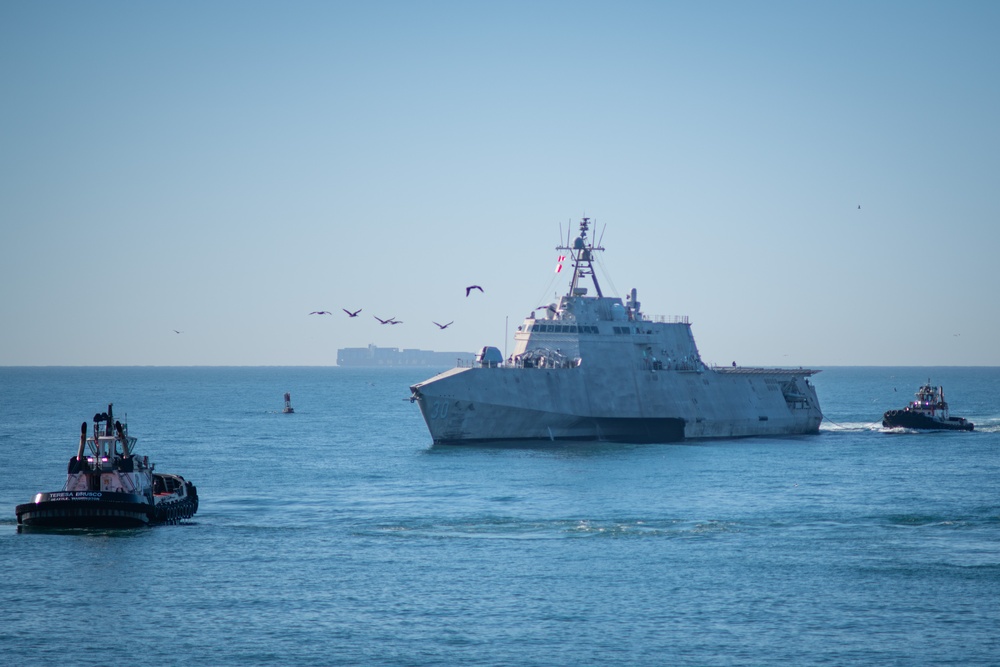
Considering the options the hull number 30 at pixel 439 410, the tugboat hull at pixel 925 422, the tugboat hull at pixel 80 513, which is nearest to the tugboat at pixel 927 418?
the tugboat hull at pixel 925 422

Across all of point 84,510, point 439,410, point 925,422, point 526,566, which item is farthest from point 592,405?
point 84,510

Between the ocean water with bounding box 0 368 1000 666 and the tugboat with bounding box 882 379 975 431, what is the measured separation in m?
21.5

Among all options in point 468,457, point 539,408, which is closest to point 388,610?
point 468,457

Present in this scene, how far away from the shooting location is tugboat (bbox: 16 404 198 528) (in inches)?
1601

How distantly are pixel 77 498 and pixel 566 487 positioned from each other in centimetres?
2100

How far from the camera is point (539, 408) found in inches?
2667

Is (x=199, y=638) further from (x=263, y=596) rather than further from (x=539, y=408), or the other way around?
(x=539, y=408)

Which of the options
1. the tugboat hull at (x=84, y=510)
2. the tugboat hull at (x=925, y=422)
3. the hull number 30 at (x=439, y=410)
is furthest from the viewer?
the tugboat hull at (x=925, y=422)

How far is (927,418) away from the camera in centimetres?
8575

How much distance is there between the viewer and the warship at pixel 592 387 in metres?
66.8

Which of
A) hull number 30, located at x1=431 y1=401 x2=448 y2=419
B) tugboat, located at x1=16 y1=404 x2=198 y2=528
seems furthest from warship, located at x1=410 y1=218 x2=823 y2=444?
tugboat, located at x1=16 y1=404 x2=198 y2=528

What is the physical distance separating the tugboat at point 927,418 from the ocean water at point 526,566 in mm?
21467

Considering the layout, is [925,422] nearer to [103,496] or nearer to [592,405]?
[592,405]

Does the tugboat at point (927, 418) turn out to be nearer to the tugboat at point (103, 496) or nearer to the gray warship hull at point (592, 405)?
the gray warship hull at point (592, 405)
